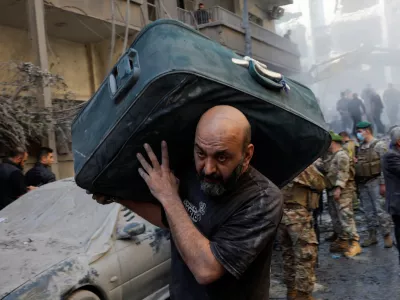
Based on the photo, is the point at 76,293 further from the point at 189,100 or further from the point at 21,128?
the point at 21,128

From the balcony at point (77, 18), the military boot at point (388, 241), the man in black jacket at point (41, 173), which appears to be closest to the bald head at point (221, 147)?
the man in black jacket at point (41, 173)

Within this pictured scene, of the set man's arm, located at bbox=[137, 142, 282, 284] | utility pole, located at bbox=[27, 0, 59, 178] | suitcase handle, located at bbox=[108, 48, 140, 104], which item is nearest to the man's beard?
man's arm, located at bbox=[137, 142, 282, 284]

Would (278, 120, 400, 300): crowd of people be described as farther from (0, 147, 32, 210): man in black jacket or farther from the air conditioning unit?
the air conditioning unit

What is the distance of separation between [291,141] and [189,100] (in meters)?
0.54

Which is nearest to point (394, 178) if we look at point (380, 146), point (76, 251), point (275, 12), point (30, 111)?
point (380, 146)

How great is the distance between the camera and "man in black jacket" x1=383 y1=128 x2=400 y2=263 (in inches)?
168

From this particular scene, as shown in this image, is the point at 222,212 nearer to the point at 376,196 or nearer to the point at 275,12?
the point at 376,196

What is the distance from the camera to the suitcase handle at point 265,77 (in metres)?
1.62

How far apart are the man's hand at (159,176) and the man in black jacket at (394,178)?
3.23 meters

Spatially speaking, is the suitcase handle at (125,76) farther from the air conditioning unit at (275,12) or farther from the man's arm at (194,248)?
the air conditioning unit at (275,12)

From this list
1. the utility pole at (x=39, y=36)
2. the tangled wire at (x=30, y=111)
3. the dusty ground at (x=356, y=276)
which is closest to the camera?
Result: the dusty ground at (x=356, y=276)

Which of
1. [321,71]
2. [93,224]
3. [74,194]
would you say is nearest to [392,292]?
[93,224]

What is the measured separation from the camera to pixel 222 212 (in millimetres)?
1596

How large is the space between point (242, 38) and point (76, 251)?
12.9 meters
